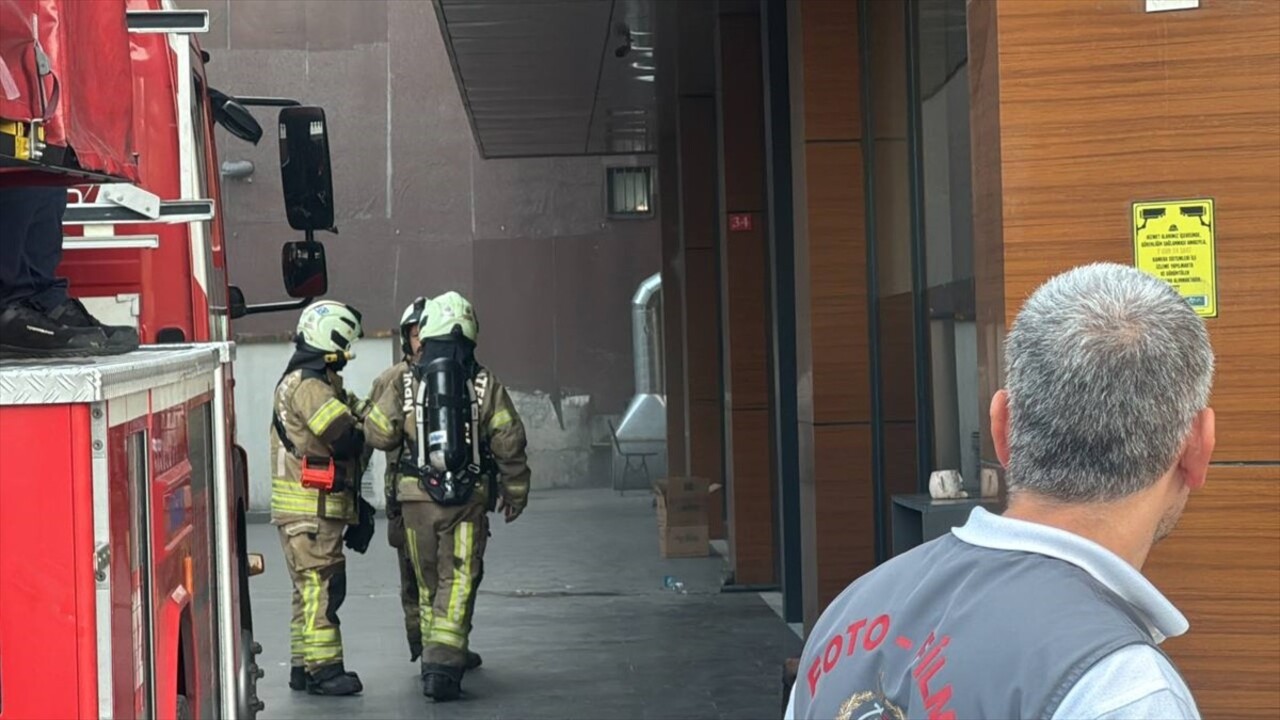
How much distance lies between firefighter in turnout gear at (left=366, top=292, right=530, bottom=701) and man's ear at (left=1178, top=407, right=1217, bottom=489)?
7333mm

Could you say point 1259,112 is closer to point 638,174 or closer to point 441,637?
point 441,637

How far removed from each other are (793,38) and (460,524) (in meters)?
3.16

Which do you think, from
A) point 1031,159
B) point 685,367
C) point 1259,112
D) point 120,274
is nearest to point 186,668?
point 120,274

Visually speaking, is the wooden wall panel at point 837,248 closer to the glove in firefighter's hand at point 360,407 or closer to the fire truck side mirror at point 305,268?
the glove in firefighter's hand at point 360,407

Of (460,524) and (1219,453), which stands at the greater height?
(1219,453)

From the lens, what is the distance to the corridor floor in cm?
894

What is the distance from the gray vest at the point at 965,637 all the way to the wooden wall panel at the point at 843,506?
288 inches

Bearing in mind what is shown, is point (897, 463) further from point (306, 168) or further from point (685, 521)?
point (685, 521)

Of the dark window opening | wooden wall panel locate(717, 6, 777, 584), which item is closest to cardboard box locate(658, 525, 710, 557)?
wooden wall panel locate(717, 6, 777, 584)

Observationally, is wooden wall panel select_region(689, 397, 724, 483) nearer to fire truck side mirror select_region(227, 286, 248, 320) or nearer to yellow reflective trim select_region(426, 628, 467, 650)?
yellow reflective trim select_region(426, 628, 467, 650)

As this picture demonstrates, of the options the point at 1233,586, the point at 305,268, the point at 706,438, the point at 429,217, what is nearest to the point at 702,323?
the point at 706,438

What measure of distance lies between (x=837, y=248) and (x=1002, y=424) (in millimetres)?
7206

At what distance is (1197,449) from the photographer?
1.79 m

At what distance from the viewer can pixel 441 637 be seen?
9047 millimetres
